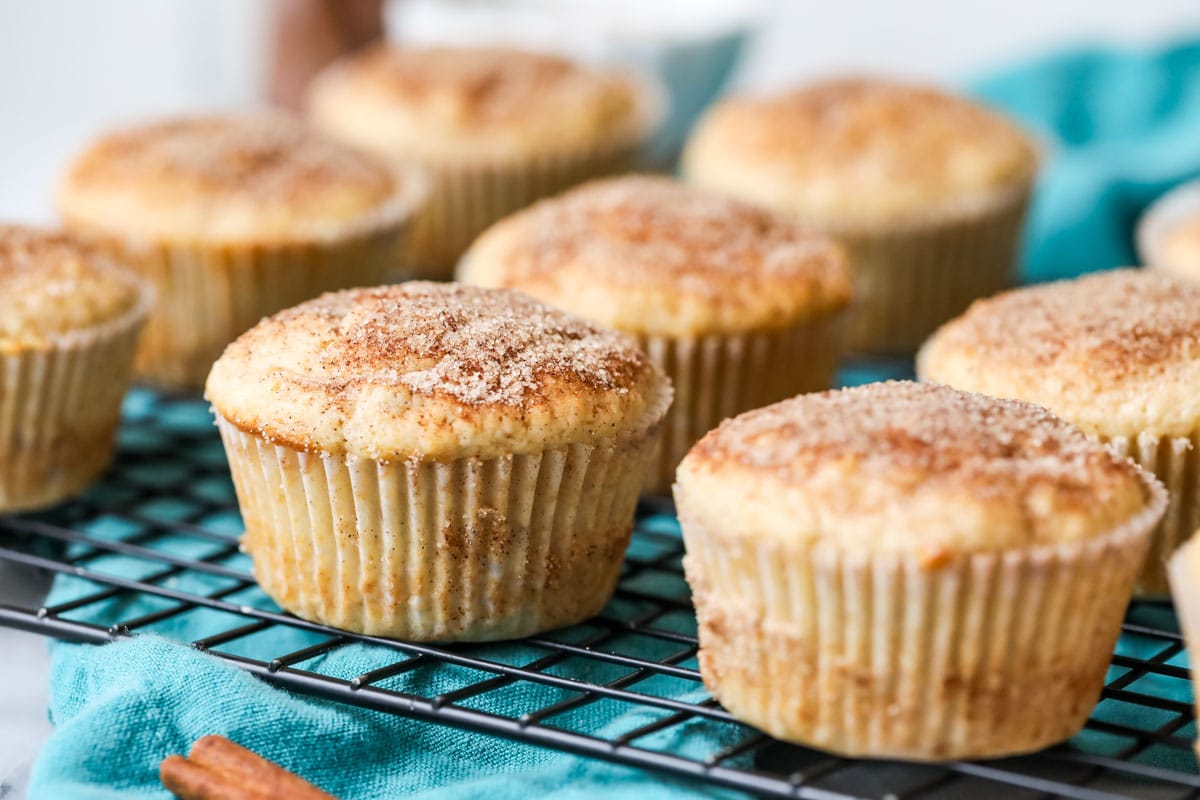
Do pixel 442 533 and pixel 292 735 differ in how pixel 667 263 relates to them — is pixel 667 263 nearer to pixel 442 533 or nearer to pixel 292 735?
pixel 442 533

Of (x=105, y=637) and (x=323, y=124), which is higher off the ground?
(x=323, y=124)

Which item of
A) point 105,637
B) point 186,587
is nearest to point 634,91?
point 186,587

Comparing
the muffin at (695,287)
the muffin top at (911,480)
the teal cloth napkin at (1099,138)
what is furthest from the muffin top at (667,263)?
the teal cloth napkin at (1099,138)

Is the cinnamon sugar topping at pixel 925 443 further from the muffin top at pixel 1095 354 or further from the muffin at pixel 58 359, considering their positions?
the muffin at pixel 58 359

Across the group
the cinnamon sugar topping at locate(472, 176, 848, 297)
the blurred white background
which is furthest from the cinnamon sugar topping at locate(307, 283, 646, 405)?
the blurred white background

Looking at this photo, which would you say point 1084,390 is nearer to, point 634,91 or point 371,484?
point 371,484

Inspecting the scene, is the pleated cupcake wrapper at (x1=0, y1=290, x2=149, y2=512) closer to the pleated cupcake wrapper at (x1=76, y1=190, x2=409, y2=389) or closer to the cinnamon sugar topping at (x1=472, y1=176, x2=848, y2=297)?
the pleated cupcake wrapper at (x1=76, y1=190, x2=409, y2=389)
